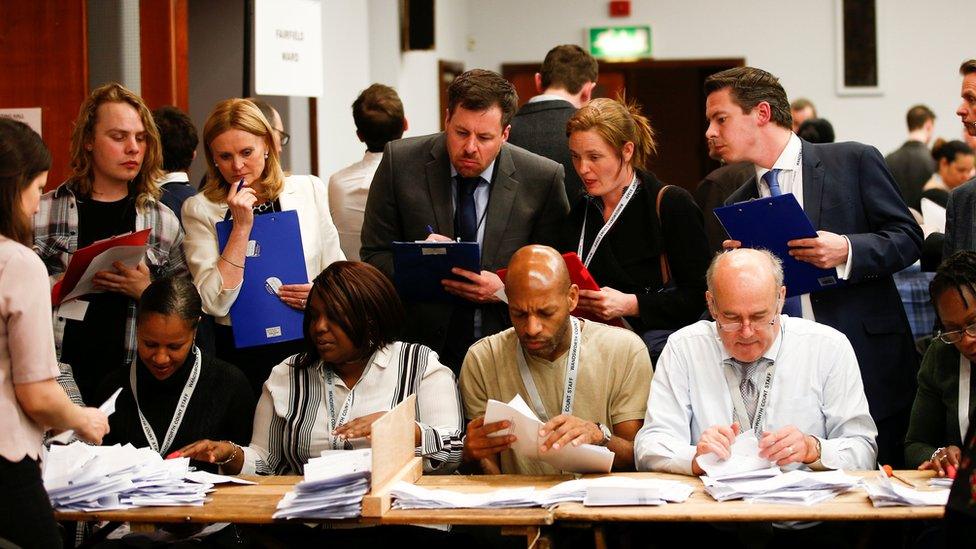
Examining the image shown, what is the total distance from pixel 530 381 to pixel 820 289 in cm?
100

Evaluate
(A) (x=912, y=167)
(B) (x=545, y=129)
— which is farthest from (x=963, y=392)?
(A) (x=912, y=167)

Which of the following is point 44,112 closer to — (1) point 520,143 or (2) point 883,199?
(1) point 520,143

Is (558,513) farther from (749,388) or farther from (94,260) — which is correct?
(94,260)

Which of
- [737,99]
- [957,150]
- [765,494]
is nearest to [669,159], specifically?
[957,150]

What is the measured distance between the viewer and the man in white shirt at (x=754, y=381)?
3.25 meters

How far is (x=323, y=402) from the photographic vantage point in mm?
3508

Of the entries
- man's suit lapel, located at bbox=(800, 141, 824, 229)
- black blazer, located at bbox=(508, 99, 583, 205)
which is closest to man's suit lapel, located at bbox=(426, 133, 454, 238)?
black blazer, located at bbox=(508, 99, 583, 205)

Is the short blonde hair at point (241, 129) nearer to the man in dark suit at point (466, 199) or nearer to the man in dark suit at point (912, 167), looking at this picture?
the man in dark suit at point (466, 199)

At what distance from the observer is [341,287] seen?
3510 mm

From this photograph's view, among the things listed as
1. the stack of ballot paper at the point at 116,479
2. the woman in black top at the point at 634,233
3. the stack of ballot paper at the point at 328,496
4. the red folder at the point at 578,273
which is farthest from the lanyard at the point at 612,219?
the stack of ballot paper at the point at 116,479

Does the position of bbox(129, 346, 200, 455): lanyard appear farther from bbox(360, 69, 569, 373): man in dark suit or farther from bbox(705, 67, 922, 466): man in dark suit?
bbox(705, 67, 922, 466): man in dark suit

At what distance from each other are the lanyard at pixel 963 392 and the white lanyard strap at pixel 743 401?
52 cm

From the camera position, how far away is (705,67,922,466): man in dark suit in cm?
376

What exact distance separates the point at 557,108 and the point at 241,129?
1.36 meters
